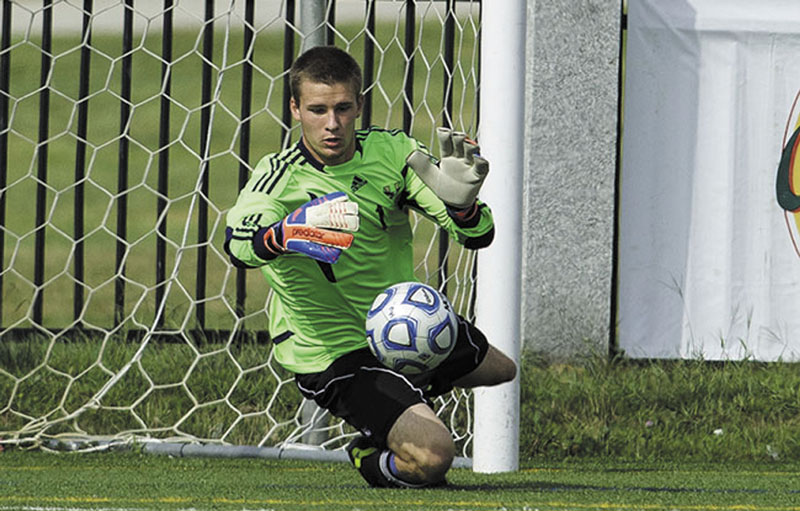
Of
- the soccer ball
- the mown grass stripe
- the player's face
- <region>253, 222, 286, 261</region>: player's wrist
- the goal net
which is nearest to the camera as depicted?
the mown grass stripe

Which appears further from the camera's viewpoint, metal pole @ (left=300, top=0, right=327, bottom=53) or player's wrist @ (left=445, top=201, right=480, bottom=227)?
metal pole @ (left=300, top=0, right=327, bottom=53)

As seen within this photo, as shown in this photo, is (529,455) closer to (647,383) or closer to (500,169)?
(647,383)

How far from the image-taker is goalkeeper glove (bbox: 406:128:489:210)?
14.3 feet

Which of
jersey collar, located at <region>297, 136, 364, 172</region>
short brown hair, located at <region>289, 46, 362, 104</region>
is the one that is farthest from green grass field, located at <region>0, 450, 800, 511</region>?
short brown hair, located at <region>289, 46, 362, 104</region>

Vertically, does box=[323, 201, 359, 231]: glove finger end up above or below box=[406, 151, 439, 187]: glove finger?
below

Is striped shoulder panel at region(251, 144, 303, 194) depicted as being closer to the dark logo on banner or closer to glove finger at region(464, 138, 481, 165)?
glove finger at region(464, 138, 481, 165)

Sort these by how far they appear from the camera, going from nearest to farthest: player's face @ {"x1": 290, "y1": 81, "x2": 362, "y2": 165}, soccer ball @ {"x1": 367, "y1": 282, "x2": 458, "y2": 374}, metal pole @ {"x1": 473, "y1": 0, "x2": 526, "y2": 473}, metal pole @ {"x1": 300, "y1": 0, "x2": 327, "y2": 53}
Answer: soccer ball @ {"x1": 367, "y1": 282, "x2": 458, "y2": 374}, player's face @ {"x1": 290, "y1": 81, "x2": 362, "y2": 165}, metal pole @ {"x1": 473, "y1": 0, "x2": 526, "y2": 473}, metal pole @ {"x1": 300, "y1": 0, "x2": 327, "y2": 53}

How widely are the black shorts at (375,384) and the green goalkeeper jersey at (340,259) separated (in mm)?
58

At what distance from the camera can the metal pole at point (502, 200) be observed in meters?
5.26

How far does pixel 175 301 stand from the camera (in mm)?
12312

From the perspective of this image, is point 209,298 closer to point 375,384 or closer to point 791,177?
point 375,384

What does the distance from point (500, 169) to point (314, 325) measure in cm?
103

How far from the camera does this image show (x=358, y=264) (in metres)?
4.86

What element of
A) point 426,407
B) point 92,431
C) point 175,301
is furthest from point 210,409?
point 175,301
